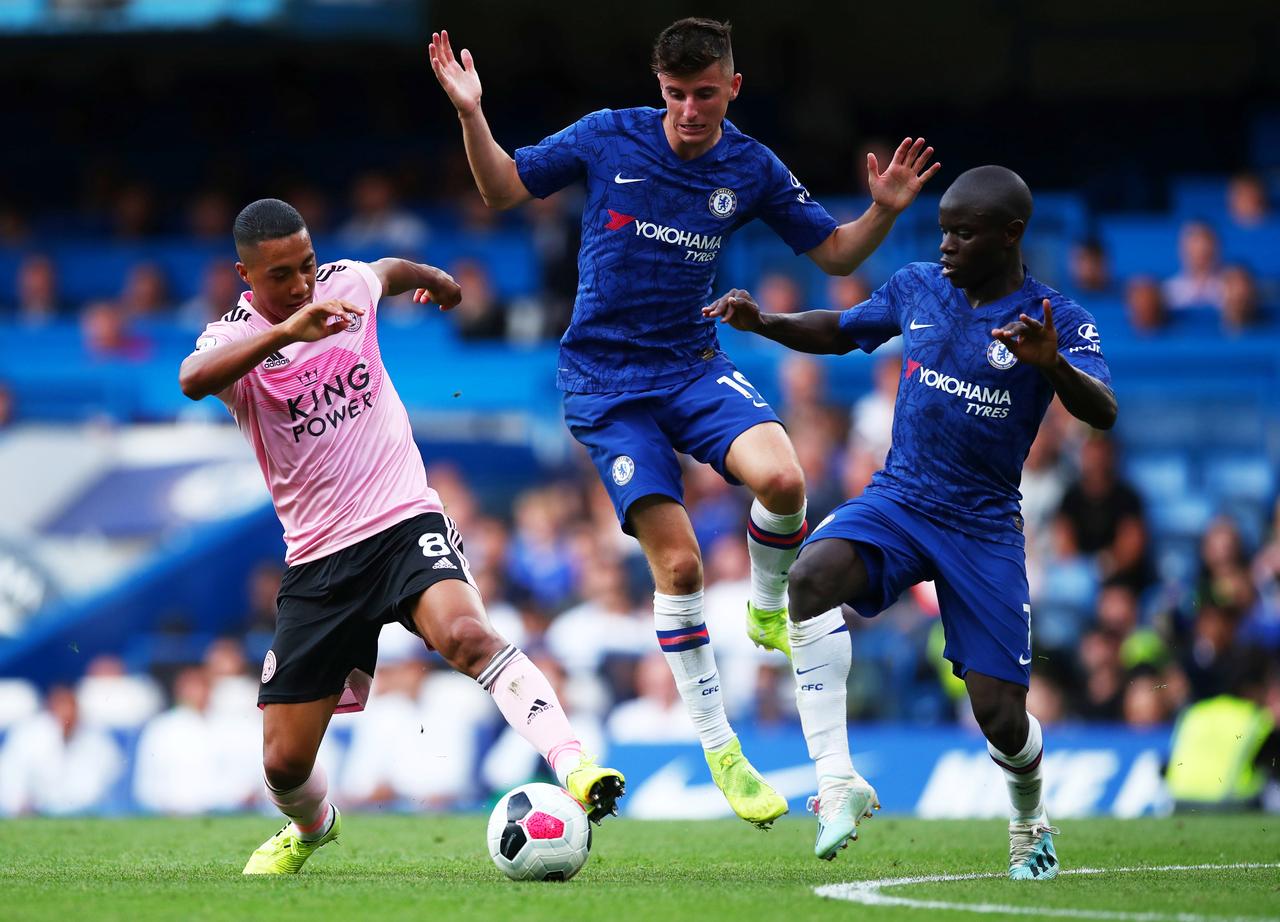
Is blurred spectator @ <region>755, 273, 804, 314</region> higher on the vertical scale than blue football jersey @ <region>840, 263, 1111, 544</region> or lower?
higher

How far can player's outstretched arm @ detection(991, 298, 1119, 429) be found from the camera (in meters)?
5.98

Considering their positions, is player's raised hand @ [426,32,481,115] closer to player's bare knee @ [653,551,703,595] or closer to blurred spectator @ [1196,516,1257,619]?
player's bare knee @ [653,551,703,595]

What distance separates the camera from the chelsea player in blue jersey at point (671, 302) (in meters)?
7.10

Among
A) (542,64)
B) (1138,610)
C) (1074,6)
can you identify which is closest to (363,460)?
(1138,610)

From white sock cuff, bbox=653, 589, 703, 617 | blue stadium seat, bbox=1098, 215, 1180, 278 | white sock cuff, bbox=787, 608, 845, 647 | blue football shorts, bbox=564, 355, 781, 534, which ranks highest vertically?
blue stadium seat, bbox=1098, 215, 1180, 278

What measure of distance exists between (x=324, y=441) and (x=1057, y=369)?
105 inches

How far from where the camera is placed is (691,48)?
22.5 feet

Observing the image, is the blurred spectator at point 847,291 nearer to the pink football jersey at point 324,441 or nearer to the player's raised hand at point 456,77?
the player's raised hand at point 456,77

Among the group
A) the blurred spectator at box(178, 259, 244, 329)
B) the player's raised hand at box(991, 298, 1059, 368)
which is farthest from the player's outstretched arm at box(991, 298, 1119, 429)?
the blurred spectator at box(178, 259, 244, 329)

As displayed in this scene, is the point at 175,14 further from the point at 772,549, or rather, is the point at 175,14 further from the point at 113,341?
the point at 772,549

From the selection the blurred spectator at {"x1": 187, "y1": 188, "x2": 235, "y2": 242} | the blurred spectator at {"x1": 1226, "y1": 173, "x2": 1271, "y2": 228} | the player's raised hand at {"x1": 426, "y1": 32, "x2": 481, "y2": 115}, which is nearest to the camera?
the player's raised hand at {"x1": 426, "y1": 32, "x2": 481, "y2": 115}

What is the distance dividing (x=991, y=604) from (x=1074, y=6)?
47.3 feet

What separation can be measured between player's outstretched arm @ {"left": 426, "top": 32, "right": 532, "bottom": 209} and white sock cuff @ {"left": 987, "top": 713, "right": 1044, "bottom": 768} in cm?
278

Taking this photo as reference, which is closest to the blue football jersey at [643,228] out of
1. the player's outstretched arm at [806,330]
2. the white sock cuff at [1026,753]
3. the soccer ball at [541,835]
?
the player's outstretched arm at [806,330]
